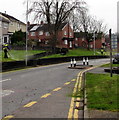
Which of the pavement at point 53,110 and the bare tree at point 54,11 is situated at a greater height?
the bare tree at point 54,11

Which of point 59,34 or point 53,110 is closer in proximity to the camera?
point 53,110

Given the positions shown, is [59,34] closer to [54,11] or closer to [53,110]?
[54,11]

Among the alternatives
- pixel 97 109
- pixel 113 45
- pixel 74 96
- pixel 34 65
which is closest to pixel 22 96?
pixel 74 96

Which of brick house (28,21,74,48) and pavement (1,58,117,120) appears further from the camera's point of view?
brick house (28,21,74,48)

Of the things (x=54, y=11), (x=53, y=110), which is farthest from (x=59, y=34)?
(x=53, y=110)

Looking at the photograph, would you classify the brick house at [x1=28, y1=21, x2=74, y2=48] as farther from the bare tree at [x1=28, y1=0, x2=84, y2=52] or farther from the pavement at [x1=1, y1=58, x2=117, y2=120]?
the pavement at [x1=1, y1=58, x2=117, y2=120]

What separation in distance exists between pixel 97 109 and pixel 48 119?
4.97 feet

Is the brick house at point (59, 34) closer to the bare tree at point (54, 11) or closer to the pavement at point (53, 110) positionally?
the bare tree at point (54, 11)

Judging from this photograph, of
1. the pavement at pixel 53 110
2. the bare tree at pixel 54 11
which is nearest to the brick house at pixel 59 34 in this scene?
the bare tree at pixel 54 11

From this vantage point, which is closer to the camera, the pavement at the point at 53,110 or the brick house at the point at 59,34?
the pavement at the point at 53,110

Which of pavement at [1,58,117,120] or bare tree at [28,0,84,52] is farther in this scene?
bare tree at [28,0,84,52]

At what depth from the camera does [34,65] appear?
26484 millimetres

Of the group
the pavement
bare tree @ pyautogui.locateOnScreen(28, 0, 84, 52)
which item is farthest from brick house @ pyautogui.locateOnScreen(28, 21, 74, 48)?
the pavement

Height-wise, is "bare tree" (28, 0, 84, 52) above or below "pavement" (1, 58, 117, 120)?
above
